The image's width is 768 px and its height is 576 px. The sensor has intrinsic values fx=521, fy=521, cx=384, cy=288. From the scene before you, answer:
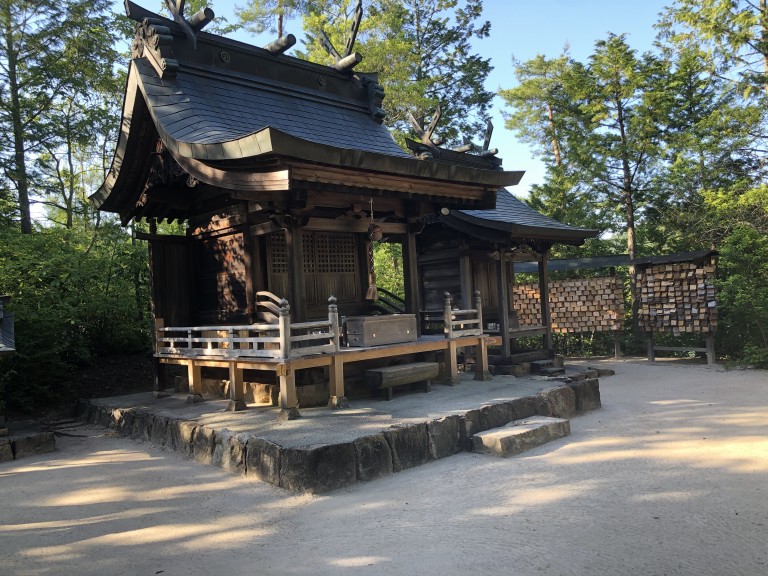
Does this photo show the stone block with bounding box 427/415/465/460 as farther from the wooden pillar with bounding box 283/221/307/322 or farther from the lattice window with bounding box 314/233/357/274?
the lattice window with bounding box 314/233/357/274

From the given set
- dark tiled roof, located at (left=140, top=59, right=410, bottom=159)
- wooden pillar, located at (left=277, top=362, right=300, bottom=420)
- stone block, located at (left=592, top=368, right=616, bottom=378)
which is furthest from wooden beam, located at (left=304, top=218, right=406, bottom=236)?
stone block, located at (left=592, top=368, right=616, bottom=378)

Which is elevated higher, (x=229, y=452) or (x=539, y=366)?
(x=539, y=366)

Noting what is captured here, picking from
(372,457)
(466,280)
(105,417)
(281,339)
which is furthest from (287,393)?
(466,280)

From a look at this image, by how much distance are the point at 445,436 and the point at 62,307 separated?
27.4 ft

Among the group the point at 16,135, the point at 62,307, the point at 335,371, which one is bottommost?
the point at 335,371

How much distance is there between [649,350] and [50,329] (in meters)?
14.3

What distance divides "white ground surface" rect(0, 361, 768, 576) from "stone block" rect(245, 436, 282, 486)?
15cm

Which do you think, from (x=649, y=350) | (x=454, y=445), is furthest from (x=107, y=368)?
(x=649, y=350)

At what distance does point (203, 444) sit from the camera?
6.56m

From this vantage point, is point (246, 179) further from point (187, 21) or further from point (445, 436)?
point (187, 21)

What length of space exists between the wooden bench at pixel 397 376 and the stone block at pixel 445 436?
143 centimetres

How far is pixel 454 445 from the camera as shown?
649 cm

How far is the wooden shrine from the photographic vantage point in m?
6.93

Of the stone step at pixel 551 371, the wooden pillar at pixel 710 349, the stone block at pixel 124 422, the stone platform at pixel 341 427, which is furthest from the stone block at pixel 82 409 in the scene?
the wooden pillar at pixel 710 349
